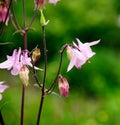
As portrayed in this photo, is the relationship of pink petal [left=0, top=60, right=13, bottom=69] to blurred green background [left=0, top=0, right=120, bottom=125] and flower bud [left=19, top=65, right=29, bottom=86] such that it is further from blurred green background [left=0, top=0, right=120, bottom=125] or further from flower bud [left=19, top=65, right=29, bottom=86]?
blurred green background [left=0, top=0, right=120, bottom=125]

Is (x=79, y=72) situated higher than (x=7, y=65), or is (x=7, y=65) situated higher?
(x=79, y=72)

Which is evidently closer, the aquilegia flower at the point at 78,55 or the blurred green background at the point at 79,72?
the aquilegia flower at the point at 78,55

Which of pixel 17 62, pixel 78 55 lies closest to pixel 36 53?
pixel 17 62

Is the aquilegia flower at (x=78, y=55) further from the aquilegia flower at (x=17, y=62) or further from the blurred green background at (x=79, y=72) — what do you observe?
the blurred green background at (x=79, y=72)

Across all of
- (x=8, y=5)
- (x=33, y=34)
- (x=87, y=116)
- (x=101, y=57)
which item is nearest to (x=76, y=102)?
(x=87, y=116)

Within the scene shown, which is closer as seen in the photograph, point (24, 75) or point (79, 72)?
point (24, 75)

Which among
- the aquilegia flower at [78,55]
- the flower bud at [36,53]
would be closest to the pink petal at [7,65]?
the flower bud at [36,53]

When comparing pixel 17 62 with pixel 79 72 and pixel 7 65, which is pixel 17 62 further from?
pixel 79 72

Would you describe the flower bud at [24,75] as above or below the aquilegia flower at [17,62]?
below

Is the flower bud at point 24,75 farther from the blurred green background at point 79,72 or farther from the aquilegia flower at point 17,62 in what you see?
the blurred green background at point 79,72
